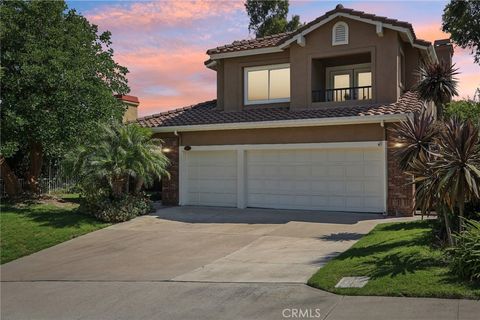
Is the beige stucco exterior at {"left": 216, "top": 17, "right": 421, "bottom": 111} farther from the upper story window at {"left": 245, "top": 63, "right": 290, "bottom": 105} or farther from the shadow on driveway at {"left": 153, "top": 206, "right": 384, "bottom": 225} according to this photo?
the shadow on driveway at {"left": 153, "top": 206, "right": 384, "bottom": 225}

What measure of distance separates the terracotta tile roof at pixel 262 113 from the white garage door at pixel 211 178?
1.32 metres

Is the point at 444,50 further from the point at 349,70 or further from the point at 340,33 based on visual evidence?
the point at 340,33

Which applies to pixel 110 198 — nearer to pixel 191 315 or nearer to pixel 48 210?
pixel 48 210

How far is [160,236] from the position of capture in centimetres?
1315

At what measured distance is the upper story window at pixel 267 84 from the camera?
63.0ft

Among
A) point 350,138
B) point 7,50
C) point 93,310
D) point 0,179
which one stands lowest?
point 93,310

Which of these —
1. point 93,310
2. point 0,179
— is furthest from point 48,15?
point 93,310

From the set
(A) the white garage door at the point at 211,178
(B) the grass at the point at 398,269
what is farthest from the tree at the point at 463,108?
(B) the grass at the point at 398,269

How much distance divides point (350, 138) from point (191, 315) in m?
10.1

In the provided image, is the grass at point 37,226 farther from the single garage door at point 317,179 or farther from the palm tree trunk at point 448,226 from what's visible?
the palm tree trunk at point 448,226

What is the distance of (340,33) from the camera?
688 inches

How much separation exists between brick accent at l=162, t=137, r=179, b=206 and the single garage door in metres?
2.84

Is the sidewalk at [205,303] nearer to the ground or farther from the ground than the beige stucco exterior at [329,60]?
nearer to the ground

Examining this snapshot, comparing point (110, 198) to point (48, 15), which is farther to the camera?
point (48, 15)
